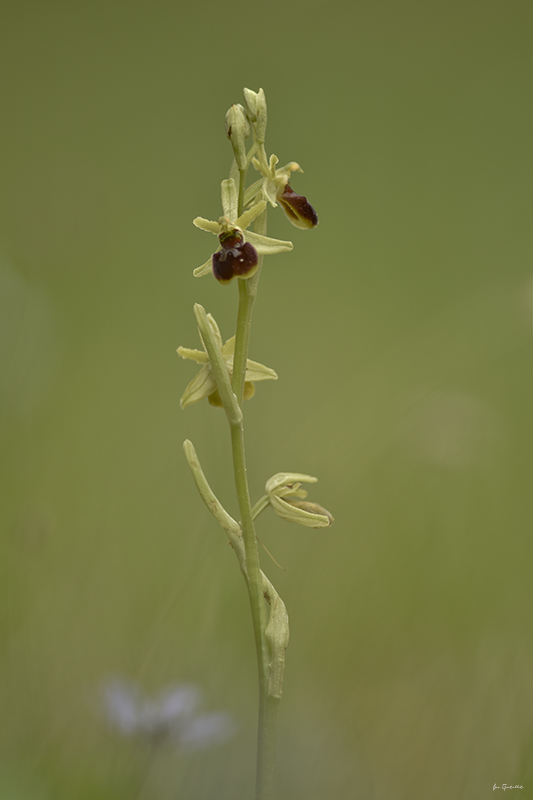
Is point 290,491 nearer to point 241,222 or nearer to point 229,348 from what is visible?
point 229,348

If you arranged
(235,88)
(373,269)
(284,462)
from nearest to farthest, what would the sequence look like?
(284,462) < (373,269) < (235,88)

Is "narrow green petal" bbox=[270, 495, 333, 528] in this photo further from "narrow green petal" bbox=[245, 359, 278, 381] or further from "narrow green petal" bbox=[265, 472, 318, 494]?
"narrow green petal" bbox=[245, 359, 278, 381]

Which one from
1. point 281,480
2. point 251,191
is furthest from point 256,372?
point 251,191

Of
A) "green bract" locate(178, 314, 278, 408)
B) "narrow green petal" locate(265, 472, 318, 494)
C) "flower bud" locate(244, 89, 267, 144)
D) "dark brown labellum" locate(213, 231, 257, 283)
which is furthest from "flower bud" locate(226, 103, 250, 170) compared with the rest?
"narrow green petal" locate(265, 472, 318, 494)

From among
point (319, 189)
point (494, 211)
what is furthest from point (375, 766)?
point (319, 189)

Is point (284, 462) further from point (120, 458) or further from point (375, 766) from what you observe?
point (375, 766)
